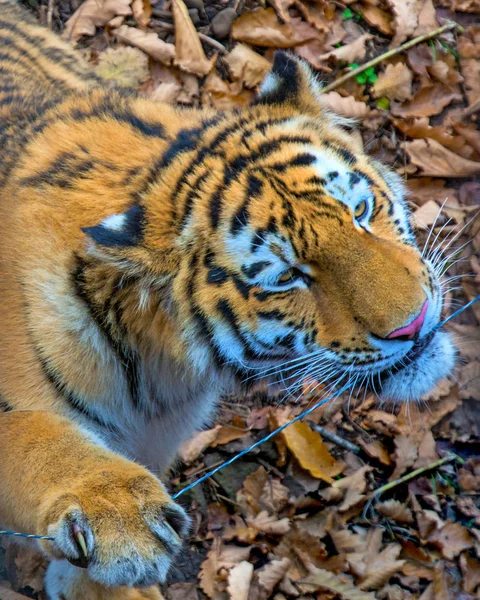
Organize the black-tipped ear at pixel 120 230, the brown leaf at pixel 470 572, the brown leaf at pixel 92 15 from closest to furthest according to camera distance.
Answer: the black-tipped ear at pixel 120 230
the brown leaf at pixel 470 572
the brown leaf at pixel 92 15

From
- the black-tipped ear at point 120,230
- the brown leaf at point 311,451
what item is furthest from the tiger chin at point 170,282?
the brown leaf at point 311,451

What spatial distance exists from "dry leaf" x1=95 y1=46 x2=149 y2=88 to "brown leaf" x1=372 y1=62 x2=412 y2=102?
1322 mm

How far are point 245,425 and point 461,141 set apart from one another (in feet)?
6.44

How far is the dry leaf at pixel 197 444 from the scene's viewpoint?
3.44 metres

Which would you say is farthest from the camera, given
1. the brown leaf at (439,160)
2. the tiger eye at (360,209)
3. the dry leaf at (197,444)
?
the brown leaf at (439,160)

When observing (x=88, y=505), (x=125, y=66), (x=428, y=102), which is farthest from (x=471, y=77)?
(x=88, y=505)

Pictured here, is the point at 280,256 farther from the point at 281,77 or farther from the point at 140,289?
the point at 281,77

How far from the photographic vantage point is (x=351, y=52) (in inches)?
172

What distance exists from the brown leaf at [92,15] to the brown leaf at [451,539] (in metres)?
3.25

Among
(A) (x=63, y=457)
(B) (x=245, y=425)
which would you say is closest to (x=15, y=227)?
(A) (x=63, y=457)

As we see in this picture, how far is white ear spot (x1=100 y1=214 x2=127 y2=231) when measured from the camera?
1976mm

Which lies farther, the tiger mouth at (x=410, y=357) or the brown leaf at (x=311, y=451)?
the brown leaf at (x=311, y=451)

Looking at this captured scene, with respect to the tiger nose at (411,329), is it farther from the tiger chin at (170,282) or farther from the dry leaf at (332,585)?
the dry leaf at (332,585)

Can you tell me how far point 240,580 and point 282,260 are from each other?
5.00 ft
